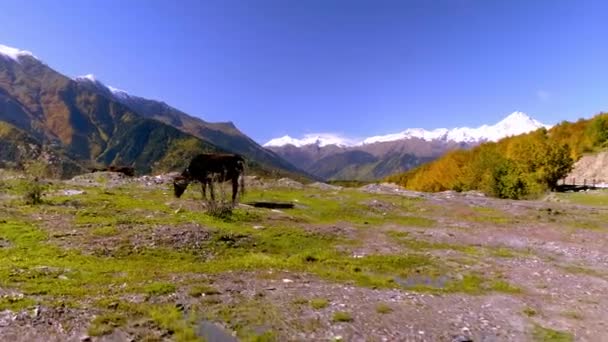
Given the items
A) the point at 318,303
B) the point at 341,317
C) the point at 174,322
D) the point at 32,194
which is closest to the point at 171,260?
the point at 174,322

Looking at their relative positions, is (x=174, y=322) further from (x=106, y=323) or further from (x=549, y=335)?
(x=549, y=335)

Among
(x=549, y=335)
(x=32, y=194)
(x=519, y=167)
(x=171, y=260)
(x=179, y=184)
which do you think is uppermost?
(x=519, y=167)

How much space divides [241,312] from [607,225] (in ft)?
124

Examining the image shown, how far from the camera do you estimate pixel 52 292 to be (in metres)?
13.3

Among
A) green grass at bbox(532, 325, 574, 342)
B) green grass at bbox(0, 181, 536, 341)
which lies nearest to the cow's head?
green grass at bbox(0, 181, 536, 341)

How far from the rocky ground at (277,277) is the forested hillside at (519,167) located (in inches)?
1829

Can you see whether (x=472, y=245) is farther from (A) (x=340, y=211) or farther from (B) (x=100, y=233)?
(B) (x=100, y=233)

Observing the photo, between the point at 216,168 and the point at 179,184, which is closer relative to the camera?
the point at 216,168

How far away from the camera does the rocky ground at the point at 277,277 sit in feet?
39.4

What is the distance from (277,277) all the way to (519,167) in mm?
83856

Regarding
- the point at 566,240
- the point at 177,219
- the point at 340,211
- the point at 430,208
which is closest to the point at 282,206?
the point at 340,211

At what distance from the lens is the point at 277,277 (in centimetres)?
1728

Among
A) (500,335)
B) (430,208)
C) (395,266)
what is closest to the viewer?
(500,335)

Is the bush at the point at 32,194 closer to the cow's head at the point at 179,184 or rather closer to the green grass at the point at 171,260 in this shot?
the green grass at the point at 171,260
